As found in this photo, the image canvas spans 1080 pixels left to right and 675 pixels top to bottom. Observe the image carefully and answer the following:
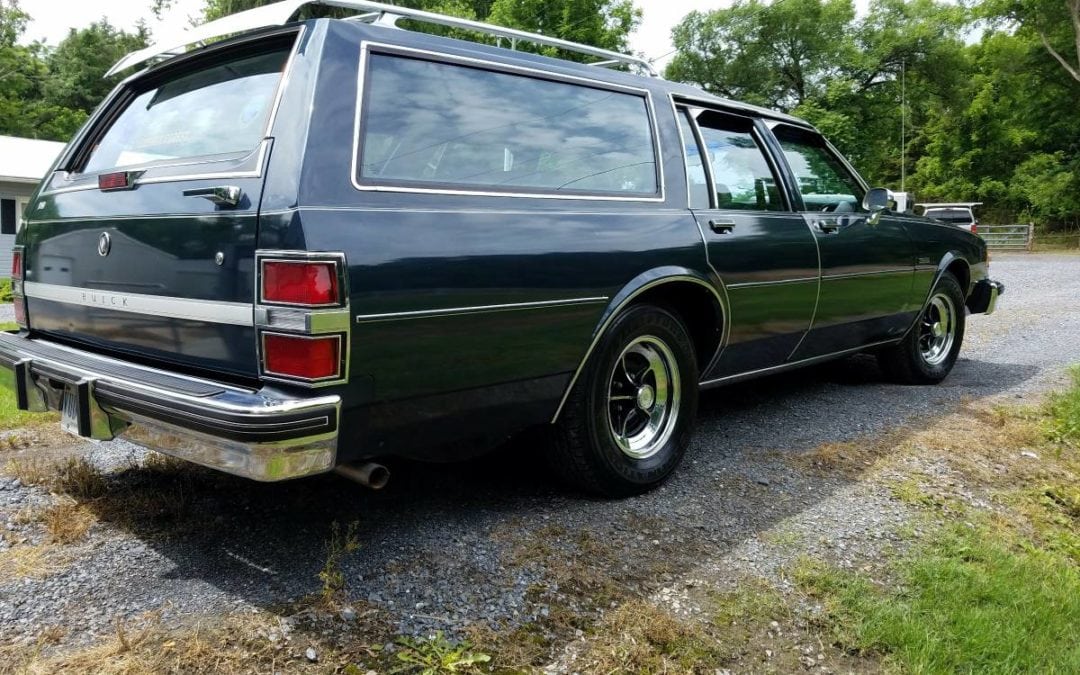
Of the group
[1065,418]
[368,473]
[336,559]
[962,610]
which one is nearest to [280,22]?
[368,473]

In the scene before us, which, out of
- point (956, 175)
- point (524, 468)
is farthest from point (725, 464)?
point (956, 175)

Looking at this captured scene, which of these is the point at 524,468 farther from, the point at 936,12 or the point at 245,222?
the point at 936,12

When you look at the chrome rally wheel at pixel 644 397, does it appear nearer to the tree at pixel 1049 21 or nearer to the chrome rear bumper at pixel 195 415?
the chrome rear bumper at pixel 195 415

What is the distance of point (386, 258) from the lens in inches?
97.3

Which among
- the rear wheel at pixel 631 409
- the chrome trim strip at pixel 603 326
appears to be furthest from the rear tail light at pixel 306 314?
the rear wheel at pixel 631 409

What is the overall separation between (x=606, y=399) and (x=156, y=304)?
1.74 metres

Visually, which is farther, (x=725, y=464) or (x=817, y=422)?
(x=817, y=422)

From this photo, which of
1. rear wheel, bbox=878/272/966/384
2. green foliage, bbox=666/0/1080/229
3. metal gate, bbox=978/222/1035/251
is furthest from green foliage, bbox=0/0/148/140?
metal gate, bbox=978/222/1035/251

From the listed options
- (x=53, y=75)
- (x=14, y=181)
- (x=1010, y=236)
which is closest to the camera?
(x=14, y=181)

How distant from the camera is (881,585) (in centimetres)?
284

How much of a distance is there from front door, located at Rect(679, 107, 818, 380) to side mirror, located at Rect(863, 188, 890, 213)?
74 cm

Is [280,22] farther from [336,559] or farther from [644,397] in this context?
[644,397]

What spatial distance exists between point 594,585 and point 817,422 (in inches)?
101

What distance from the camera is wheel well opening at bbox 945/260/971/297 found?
20.0 ft
